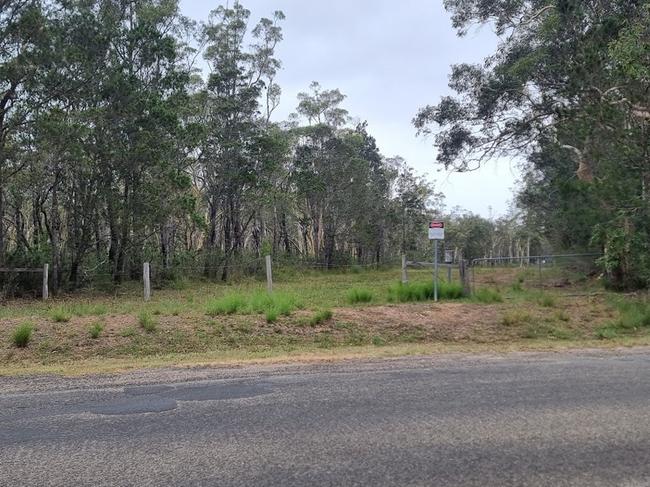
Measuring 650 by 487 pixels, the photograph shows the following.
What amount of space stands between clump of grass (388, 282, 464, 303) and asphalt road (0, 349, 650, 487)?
7.18 meters

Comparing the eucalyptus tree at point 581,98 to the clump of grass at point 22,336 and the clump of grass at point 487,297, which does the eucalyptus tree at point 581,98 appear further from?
the clump of grass at point 22,336

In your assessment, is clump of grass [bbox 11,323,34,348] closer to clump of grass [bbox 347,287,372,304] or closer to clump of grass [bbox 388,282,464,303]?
clump of grass [bbox 347,287,372,304]

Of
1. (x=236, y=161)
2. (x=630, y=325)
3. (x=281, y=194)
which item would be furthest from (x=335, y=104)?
(x=630, y=325)

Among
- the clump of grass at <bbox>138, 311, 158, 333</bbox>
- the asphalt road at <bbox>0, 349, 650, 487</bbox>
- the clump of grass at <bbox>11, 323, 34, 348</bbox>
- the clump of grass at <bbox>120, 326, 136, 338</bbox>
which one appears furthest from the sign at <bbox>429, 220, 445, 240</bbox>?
the clump of grass at <bbox>11, 323, 34, 348</bbox>

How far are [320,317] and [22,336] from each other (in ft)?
19.2

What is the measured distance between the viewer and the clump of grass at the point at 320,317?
1223 cm

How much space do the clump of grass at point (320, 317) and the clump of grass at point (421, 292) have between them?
323cm

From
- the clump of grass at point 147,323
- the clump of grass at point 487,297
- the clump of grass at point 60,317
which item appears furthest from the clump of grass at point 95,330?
the clump of grass at point 487,297

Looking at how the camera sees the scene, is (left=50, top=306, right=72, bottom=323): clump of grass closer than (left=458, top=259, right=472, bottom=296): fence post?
Yes

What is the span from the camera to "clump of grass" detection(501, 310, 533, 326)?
12.8 metres

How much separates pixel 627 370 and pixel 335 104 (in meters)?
44.1

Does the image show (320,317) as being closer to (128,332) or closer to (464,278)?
(128,332)

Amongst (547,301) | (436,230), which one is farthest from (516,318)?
(436,230)

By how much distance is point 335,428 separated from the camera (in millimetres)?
5266
